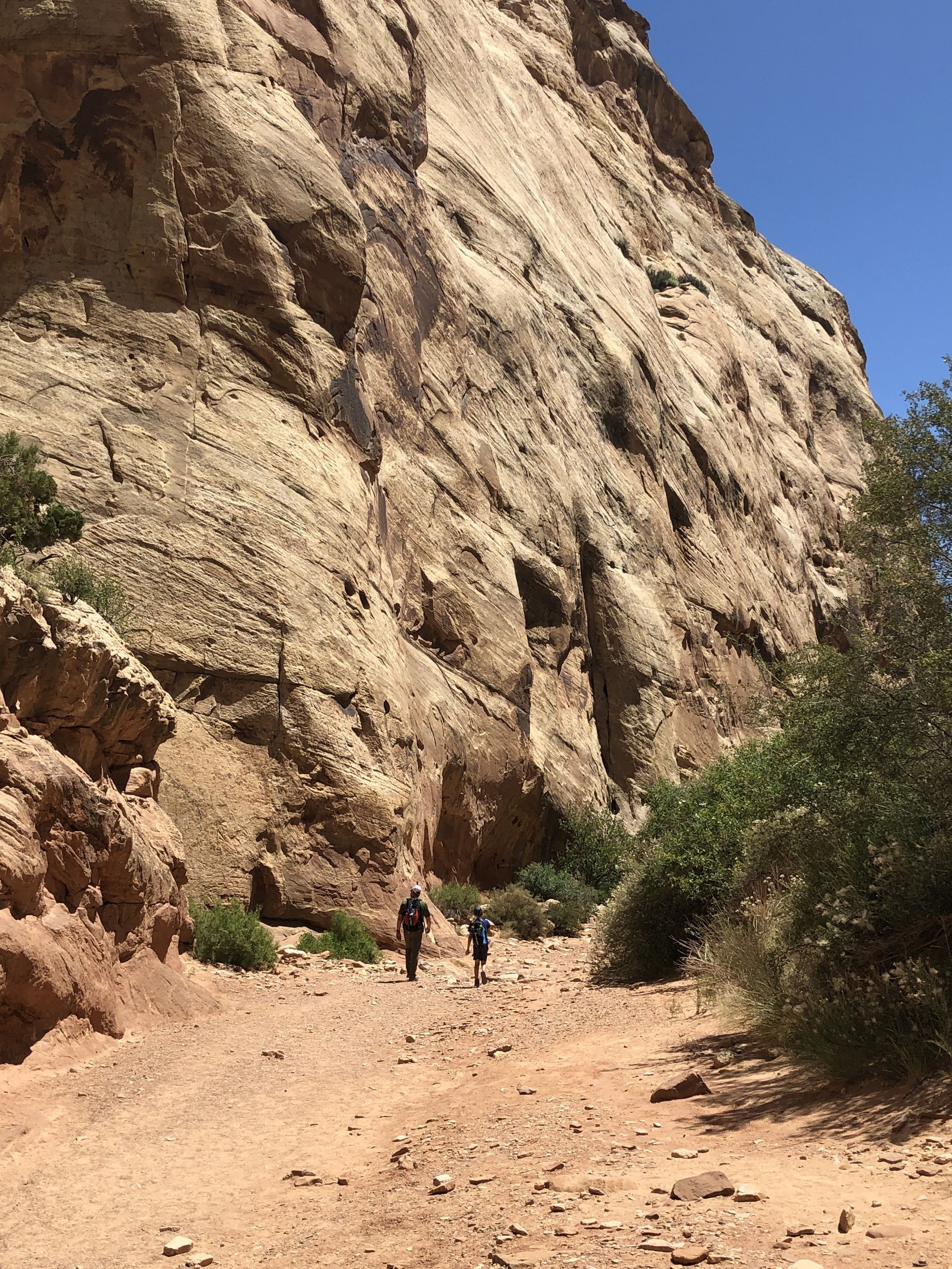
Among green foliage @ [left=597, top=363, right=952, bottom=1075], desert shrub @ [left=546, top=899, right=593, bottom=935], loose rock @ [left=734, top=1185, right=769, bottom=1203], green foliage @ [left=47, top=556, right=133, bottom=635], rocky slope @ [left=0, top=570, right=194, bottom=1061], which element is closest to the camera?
loose rock @ [left=734, top=1185, right=769, bottom=1203]

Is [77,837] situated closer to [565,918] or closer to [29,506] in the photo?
[29,506]

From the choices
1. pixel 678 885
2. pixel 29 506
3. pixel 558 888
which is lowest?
pixel 558 888

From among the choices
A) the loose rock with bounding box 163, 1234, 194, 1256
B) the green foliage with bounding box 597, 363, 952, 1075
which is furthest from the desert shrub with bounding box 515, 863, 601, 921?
the loose rock with bounding box 163, 1234, 194, 1256

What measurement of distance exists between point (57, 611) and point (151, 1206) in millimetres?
6050

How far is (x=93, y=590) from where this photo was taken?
1410cm

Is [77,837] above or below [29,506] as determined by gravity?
below

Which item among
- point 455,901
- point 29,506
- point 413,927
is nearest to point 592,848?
point 455,901

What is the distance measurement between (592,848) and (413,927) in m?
12.5

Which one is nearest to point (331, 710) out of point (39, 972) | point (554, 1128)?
point (39, 972)

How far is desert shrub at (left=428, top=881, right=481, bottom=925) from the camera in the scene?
20547 millimetres

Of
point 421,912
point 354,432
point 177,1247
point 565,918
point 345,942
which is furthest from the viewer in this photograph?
point 565,918

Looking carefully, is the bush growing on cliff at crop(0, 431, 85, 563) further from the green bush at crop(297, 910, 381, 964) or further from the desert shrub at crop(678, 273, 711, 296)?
the desert shrub at crop(678, 273, 711, 296)

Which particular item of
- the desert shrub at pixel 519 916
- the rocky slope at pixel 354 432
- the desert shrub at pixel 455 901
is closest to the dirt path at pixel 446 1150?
the rocky slope at pixel 354 432

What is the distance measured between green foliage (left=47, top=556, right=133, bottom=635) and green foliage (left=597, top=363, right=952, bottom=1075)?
24.7 ft
